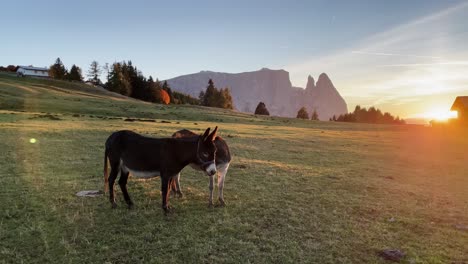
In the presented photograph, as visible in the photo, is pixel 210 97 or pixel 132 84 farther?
Answer: pixel 210 97

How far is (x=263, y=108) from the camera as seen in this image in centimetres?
14388

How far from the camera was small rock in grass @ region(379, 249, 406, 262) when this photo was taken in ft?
27.2

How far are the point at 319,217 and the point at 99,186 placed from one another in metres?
9.55

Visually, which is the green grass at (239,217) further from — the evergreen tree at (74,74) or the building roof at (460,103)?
the evergreen tree at (74,74)

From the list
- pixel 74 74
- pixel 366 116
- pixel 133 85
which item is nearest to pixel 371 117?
pixel 366 116

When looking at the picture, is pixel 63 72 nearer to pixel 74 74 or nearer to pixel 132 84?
pixel 74 74

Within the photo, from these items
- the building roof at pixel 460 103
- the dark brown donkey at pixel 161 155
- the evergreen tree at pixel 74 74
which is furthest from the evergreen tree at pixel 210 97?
the dark brown donkey at pixel 161 155

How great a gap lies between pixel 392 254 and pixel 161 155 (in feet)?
Result: 24.5

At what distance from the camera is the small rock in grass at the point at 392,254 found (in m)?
8.30

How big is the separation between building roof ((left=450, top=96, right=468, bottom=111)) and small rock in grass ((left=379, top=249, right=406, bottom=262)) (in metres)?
78.0

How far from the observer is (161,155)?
10.4m

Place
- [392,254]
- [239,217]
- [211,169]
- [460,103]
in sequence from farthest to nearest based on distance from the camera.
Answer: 1. [460,103]
2. [239,217]
3. [211,169]
4. [392,254]

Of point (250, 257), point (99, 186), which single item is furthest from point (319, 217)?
point (99, 186)

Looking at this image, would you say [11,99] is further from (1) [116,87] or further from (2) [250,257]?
(2) [250,257]
